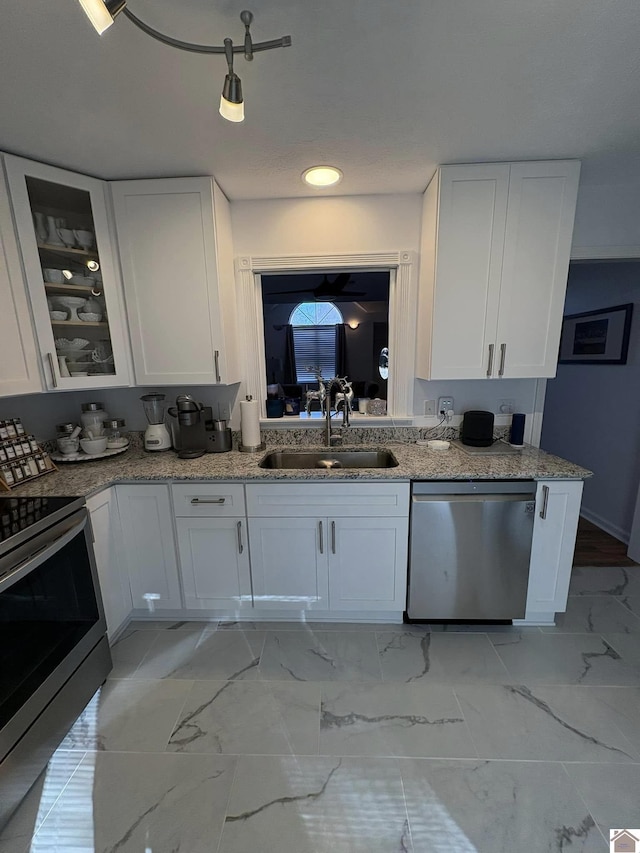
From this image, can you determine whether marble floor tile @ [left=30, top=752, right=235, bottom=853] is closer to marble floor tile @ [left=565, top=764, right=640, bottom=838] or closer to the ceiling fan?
marble floor tile @ [left=565, top=764, right=640, bottom=838]

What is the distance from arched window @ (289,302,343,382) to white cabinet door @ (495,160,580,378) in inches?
41.4

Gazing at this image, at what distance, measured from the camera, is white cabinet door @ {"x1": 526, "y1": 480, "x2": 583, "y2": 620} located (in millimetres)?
1771

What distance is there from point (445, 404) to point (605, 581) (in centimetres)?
163

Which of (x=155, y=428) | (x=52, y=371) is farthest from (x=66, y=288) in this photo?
(x=155, y=428)

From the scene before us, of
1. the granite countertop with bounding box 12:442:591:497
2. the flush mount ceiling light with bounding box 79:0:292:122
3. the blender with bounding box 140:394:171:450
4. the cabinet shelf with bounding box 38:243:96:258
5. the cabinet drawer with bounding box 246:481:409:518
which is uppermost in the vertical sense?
the flush mount ceiling light with bounding box 79:0:292:122

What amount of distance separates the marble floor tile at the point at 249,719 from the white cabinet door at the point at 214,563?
413mm

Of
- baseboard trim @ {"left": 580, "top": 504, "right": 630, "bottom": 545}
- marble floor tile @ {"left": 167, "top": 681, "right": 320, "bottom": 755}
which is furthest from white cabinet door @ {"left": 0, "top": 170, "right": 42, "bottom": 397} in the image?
baseboard trim @ {"left": 580, "top": 504, "right": 630, "bottom": 545}

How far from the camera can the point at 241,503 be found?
1.85 meters

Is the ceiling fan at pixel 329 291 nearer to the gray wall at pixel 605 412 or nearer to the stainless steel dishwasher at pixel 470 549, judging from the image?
the stainless steel dishwasher at pixel 470 549

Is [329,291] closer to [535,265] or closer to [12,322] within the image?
[535,265]

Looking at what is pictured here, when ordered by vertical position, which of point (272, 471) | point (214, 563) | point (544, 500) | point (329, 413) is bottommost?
point (214, 563)

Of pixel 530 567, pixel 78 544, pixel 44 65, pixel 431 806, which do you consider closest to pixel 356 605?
pixel 431 806

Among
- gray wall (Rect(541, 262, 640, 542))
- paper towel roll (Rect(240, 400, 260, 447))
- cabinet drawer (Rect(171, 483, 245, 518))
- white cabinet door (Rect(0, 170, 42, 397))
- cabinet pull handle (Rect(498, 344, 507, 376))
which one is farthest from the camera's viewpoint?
gray wall (Rect(541, 262, 640, 542))

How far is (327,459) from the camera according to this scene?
2268mm
